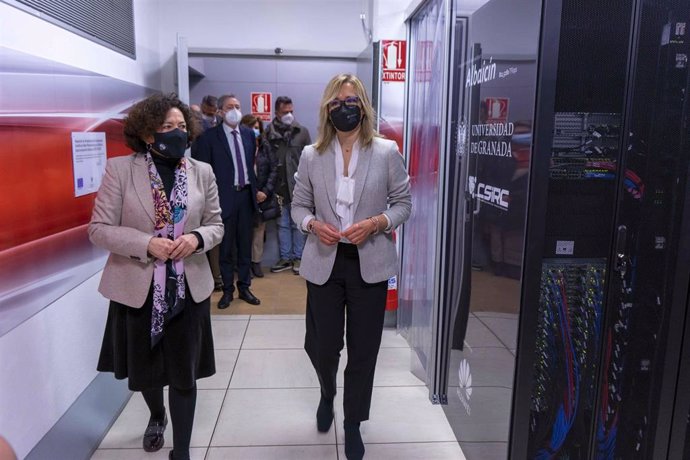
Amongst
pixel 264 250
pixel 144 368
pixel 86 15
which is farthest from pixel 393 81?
pixel 264 250

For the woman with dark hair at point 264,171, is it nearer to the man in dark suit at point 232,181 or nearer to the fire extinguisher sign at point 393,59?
the man in dark suit at point 232,181

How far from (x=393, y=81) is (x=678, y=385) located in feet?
8.48

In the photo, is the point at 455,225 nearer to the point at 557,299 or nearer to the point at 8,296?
the point at 557,299

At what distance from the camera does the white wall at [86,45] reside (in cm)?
201

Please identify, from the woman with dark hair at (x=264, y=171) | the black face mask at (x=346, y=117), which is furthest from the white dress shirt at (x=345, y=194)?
the woman with dark hair at (x=264, y=171)

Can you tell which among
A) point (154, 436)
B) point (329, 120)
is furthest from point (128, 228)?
point (154, 436)

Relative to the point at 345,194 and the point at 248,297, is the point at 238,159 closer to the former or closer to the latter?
the point at 248,297

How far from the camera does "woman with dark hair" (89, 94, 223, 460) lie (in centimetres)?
206

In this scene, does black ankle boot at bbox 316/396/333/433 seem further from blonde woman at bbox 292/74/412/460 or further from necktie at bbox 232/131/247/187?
necktie at bbox 232/131/247/187

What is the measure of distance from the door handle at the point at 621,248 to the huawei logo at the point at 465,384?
2.72ft

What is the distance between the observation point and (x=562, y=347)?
1.96 meters

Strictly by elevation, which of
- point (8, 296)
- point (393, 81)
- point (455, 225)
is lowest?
point (8, 296)

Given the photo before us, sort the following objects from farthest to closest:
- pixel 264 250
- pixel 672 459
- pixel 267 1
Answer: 1. pixel 264 250
2. pixel 267 1
3. pixel 672 459

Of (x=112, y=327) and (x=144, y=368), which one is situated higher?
(x=112, y=327)
